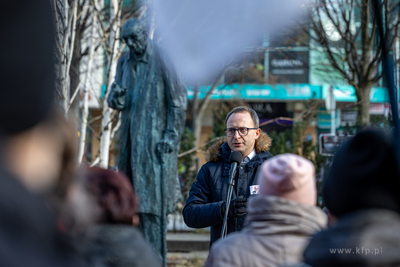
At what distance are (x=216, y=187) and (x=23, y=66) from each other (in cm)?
330

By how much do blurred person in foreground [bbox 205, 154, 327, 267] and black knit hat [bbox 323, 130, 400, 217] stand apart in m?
0.23

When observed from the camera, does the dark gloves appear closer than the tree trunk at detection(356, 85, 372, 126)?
Yes

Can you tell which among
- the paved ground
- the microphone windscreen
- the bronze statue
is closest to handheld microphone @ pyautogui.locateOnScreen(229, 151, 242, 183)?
the microphone windscreen

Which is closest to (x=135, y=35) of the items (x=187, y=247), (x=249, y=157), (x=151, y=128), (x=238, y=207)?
(x=151, y=128)

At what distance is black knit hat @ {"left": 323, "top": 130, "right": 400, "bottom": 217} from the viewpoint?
1549mm

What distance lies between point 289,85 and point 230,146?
17267 millimetres

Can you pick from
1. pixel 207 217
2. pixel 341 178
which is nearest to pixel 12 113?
pixel 341 178

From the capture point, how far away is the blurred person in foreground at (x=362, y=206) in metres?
1.43

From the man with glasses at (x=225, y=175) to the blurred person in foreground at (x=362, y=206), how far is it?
6.25ft

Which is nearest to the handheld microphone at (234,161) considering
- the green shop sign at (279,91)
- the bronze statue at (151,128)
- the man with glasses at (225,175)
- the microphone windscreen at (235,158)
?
the microphone windscreen at (235,158)

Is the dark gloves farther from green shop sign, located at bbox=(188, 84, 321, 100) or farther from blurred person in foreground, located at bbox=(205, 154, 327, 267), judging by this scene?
green shop sign, located at bbox=(188, 84, 321, 100)

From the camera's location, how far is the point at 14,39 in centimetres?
64

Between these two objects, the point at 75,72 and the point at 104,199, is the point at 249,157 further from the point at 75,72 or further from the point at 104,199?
the point at 75,72

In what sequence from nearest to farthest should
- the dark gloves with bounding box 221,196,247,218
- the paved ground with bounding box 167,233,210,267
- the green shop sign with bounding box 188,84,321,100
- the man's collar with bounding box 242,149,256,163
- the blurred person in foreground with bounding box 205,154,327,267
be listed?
the blurred person in foreground with bounding box 205,154,327,267 < the dark gloves with bounding box 221,196,247,218 < the man's collar with bounding box 242,149,256,163 < the paved ground with bounding box 167,233,210,267 < the green shop sign with bounding box 188,84,321,100
